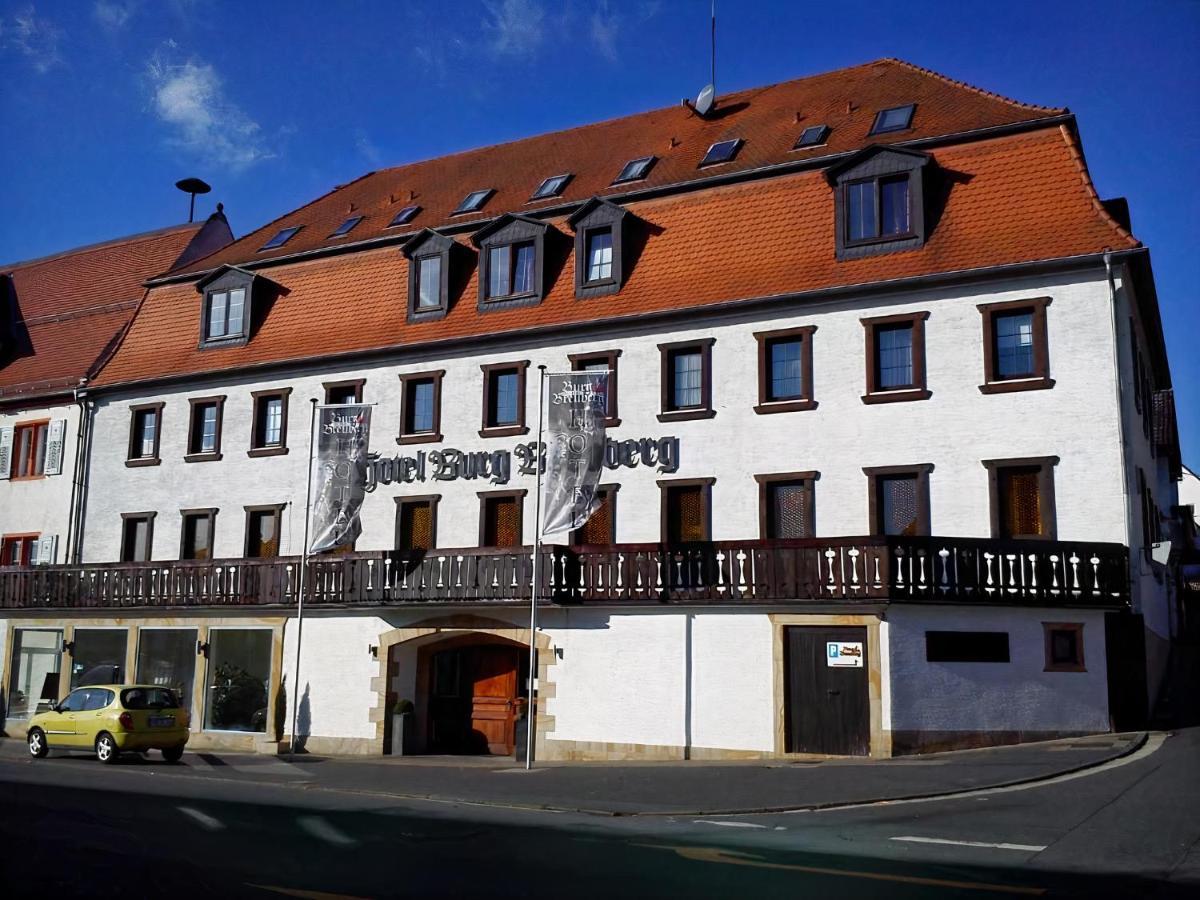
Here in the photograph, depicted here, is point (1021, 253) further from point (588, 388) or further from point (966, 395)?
point (588, 388)

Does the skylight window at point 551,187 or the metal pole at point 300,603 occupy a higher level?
the skylight window at point 551,187

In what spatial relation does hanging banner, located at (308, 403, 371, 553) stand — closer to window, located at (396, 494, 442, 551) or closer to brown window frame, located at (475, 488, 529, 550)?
window, located at (396, 494, 442, 551)

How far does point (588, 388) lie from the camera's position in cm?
2402

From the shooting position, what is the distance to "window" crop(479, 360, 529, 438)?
93.4 feet

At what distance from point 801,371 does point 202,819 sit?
49.6 ft

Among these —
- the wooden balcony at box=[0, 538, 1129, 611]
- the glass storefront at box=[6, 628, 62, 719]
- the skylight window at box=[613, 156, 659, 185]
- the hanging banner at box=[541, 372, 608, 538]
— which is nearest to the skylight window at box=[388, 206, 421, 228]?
the skylight window at box=[613, 156, 659, 185]

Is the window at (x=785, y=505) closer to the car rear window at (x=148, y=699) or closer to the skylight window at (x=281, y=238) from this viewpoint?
the car rear window at (x=148, y=699)

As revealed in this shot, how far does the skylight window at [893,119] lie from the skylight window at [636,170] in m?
5.56

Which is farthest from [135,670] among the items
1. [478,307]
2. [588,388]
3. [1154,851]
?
[1154,851]

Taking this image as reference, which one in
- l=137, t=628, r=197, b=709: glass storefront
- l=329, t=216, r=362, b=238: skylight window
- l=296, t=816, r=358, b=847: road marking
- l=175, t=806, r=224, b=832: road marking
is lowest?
l=296, t=816, r=358, b=847: road marking

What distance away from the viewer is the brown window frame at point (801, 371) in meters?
25.2

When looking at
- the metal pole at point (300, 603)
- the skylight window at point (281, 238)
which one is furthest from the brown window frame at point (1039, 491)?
the skylight window at point (281, 238)

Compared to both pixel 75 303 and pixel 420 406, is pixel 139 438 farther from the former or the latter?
pixel 420 406

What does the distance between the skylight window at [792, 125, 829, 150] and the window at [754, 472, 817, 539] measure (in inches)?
316
